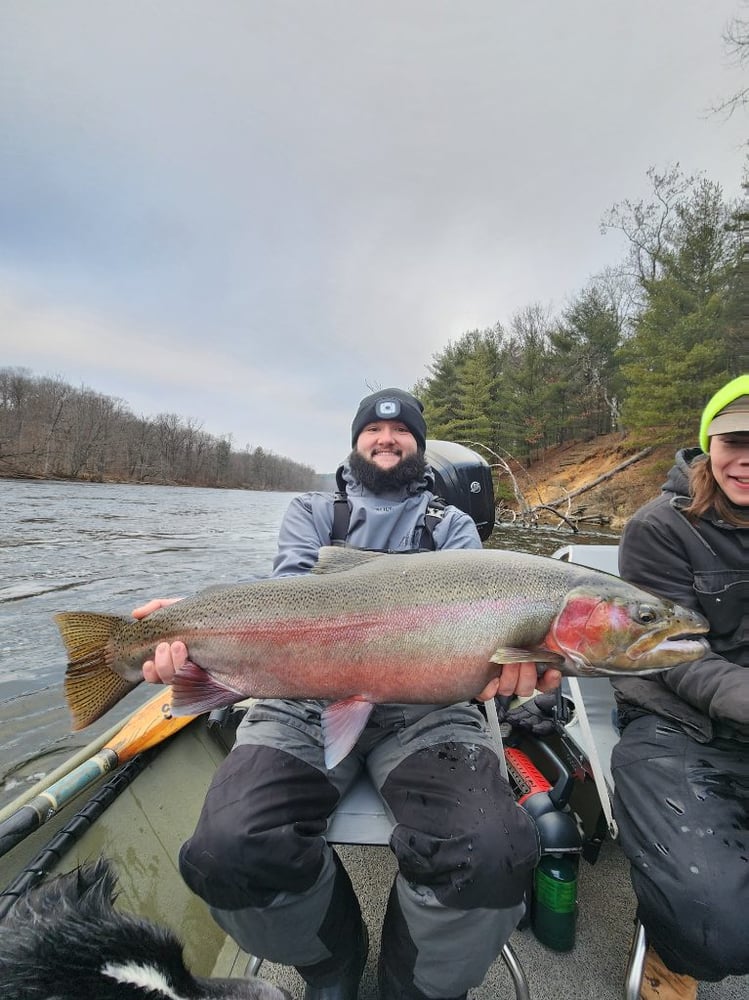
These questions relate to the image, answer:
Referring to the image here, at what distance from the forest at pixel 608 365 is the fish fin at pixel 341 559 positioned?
7511 millimetres

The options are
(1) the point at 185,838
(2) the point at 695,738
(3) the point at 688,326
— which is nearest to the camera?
(2) the point at 695,738

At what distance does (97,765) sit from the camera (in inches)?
100

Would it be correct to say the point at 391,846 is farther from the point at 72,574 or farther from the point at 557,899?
the point at 72,574

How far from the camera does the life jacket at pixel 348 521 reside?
9.91ft

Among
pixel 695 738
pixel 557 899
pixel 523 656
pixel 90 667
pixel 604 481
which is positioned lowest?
pixel 557 899

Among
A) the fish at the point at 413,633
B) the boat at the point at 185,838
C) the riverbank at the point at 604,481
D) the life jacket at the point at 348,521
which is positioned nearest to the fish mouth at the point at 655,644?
the fish at the point at 413,633

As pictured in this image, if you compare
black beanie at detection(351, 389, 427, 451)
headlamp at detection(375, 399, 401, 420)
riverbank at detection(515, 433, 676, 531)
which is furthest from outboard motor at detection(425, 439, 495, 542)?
riverbank at detection(515, 433, 676, 531)

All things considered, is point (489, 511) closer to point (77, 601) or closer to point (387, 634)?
point (387, 634)

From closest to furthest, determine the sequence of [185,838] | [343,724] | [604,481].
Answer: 1. [343,724]
2. [185,838]
3. [604,481]

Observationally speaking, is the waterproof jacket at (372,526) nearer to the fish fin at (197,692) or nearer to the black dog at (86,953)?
the fish fin at (197,692)

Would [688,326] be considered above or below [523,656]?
above

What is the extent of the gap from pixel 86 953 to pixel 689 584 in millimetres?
2617

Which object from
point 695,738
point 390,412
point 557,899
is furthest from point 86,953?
point 390,412

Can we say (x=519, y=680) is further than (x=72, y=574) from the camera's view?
No
